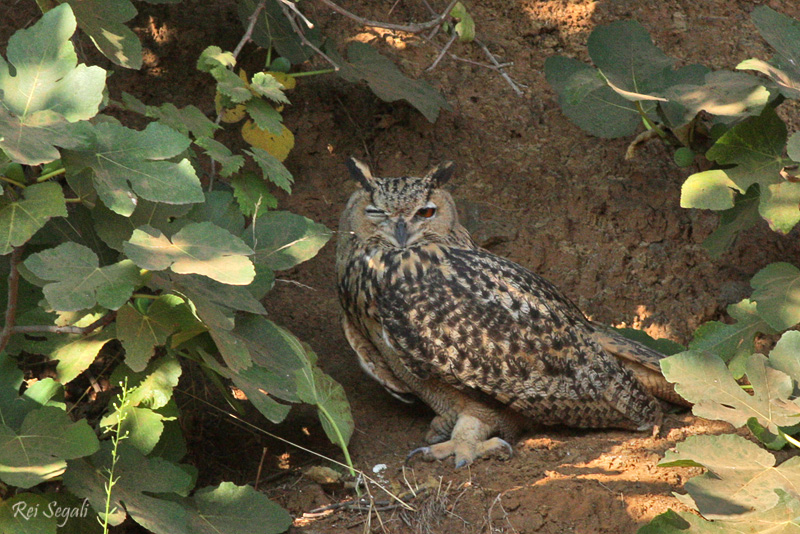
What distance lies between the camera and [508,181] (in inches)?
178

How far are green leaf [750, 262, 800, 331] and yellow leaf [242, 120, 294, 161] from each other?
213 centimetres

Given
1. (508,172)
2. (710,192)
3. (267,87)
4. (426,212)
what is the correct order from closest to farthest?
(710,192) < (267,87) < (426,212) < (508,172)

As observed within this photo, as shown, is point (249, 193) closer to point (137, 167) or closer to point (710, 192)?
point (137, 167)

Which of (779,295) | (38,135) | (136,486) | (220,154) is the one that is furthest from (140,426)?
(779,295)

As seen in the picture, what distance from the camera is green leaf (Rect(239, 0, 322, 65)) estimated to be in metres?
3.90

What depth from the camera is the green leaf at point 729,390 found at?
→ 2.28 m

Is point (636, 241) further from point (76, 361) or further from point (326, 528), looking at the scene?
point (76, 361)

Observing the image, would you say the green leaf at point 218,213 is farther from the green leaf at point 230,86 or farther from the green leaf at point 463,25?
the green leaf at point 463,25

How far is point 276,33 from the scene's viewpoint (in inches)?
155

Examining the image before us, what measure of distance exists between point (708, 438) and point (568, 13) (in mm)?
3240

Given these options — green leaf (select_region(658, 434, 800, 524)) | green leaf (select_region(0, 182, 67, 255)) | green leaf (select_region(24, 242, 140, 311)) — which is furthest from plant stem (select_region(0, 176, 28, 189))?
green leaf (select_region(658, 434, 800, 524))

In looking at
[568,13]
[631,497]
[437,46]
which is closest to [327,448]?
[631,497]

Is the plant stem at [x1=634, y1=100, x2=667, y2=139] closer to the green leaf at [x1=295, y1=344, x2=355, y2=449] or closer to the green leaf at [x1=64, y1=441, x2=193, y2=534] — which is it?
the green leaf at [x1=295, y1=344, x2=355, y2=449]

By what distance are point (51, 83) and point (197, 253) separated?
0.63 metres
